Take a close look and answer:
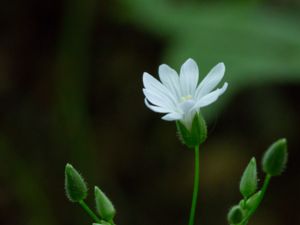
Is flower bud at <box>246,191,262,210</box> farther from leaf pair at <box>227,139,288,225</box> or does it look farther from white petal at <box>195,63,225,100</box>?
white petal at <box>195,63,225,100</box>

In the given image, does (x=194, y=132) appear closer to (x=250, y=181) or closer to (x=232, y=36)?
(x=250, y=181)

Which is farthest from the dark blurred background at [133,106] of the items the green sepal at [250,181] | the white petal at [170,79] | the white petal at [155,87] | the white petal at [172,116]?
the white petal at [172,116]

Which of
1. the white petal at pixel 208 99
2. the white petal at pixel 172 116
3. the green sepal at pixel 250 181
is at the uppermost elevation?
the white petal at pixel 208 99

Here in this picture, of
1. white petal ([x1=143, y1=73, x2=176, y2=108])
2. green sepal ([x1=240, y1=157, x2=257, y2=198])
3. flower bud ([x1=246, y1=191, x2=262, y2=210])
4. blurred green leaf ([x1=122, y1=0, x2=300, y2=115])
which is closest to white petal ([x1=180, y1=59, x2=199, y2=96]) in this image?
white petal ([x1=143, y1=73, x2=176, y2=108])

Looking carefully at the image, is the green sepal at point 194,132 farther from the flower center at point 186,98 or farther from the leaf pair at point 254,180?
the leaf pair at point 254,180

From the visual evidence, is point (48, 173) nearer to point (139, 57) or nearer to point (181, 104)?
point (139, 57)

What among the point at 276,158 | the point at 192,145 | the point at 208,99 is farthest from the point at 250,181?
the point at 208,99

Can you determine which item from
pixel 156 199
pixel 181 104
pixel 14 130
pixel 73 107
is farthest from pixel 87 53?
pixel 181 104
